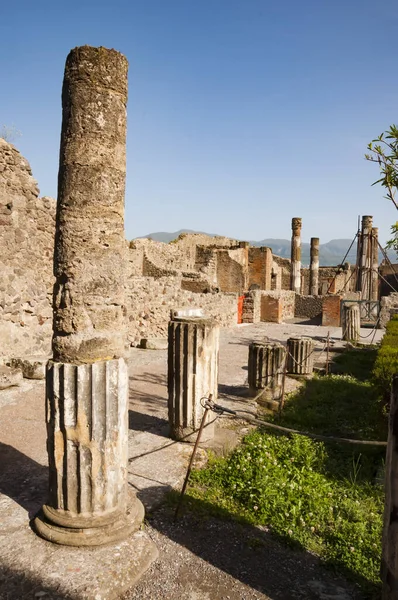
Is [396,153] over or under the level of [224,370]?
over

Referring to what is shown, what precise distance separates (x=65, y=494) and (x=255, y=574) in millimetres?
1399

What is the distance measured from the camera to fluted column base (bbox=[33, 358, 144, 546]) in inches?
126

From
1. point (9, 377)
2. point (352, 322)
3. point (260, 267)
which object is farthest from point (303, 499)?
point (260, 267)

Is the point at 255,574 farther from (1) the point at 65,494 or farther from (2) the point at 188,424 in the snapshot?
(2) the point at 188,424

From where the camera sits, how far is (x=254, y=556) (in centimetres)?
324

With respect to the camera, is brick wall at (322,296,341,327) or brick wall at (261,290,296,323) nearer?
brick wall at (322,296,341,327)

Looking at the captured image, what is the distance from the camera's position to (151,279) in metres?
13.5

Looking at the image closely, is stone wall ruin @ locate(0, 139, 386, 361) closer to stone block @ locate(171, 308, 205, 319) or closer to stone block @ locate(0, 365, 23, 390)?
stone block @ locate(171, 308, 205, 319)

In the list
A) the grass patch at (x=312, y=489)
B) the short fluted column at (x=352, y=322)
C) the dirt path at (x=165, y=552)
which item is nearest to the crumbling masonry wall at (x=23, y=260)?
the dirt path at (x=165, y=552)

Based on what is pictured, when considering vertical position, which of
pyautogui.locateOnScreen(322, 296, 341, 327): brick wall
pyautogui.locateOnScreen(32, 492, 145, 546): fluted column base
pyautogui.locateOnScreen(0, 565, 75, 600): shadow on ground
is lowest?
pyautogui.locateOnScreen(0, 565, 75, 600): shadow on ground

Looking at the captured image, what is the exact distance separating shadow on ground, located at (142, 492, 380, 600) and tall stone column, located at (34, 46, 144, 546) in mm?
410

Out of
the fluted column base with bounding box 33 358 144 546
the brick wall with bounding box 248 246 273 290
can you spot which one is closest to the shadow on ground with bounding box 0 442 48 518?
the fluted column base with bounding box 33 358 144 546

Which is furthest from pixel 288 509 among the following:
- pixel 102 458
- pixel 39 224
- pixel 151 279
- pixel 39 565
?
pixel 151 279

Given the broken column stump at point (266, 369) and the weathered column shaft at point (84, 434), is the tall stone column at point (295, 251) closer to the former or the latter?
the broken column stump at point (266, 369)
